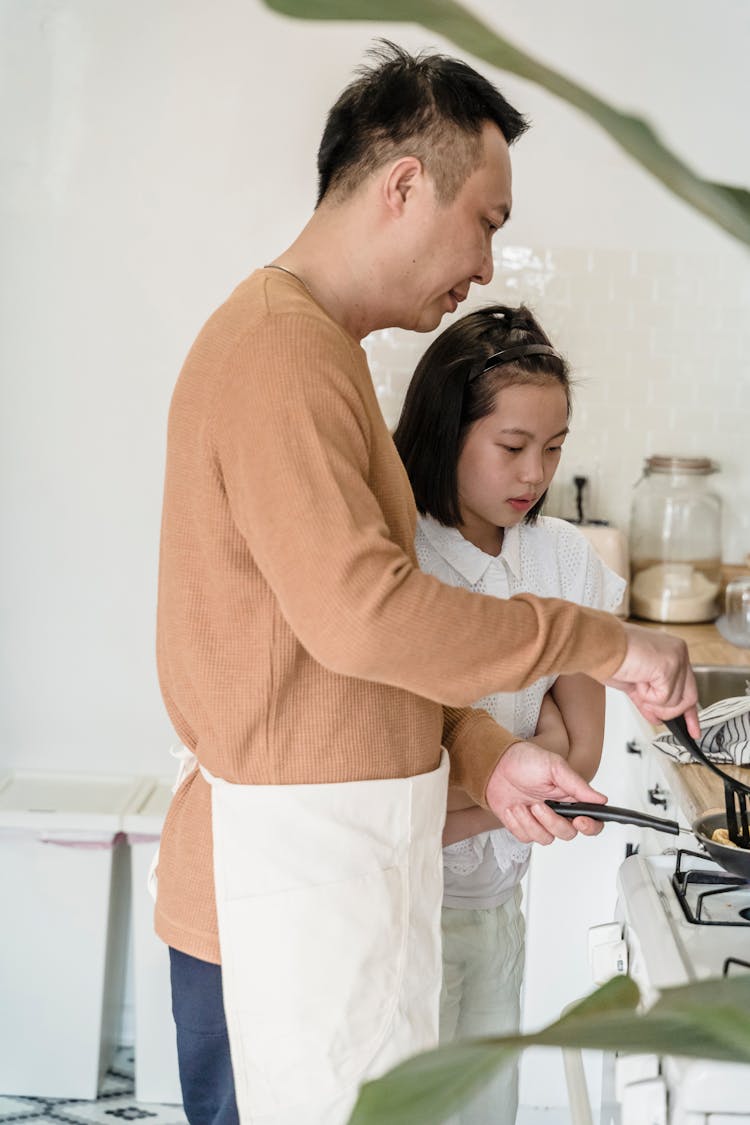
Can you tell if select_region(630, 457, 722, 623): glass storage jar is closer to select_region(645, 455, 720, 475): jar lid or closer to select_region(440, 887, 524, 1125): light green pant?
select_region(645, 455, 720, 475): jar lid

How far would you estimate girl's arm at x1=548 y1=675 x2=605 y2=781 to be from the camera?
1516 millimetres

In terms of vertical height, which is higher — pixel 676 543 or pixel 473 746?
pixel 473 746

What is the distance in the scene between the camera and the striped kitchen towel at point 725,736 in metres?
1.68

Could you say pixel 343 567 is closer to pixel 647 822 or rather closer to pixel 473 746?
pixel 647 822

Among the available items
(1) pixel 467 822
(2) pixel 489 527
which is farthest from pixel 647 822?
(2) pixel 489 527

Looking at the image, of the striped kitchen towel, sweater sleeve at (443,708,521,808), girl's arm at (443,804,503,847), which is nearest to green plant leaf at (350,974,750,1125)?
sweater sleeve at (443,708,521,808)

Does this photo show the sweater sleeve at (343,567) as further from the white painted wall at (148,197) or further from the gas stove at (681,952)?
the white painted wall at (148,197)

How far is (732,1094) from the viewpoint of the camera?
0.91 m

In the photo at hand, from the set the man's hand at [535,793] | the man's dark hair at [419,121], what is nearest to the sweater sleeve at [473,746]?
the man's hand at [535,793]

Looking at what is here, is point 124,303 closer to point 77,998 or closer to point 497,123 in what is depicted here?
point 77,998

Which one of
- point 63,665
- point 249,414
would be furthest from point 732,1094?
point 63,665

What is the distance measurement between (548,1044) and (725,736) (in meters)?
1.54

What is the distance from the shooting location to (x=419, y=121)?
1.05 m

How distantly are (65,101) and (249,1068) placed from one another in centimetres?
229
